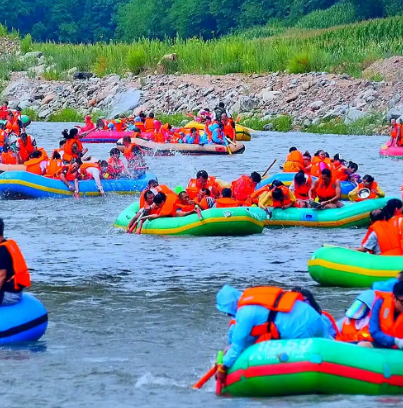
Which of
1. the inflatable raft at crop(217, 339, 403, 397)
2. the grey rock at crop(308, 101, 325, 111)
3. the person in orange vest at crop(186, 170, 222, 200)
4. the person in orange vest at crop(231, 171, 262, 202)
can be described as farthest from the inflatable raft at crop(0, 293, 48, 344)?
the grey rock at crop(308, 101, 325, 111)

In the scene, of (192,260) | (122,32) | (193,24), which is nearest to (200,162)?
(192,260)

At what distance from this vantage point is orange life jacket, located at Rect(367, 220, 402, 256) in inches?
470

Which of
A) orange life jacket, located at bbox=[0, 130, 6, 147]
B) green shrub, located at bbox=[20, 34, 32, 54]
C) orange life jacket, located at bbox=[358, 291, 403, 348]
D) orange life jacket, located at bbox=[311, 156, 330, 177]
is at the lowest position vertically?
orange life jacket, located at bbox=[311, 156, 330, 177]

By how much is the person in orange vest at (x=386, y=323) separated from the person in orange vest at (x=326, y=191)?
28.5 feet

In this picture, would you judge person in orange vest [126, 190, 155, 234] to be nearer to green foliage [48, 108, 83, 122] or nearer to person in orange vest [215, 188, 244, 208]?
person in orange vest [215, 188, 244, 208]

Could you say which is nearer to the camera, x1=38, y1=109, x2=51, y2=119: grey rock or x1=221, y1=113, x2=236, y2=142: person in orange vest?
x1=221, y1=113, x2=236, y2=142: person in orange vest

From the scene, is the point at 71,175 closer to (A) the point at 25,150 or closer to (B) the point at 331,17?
(A) the point at 25,150

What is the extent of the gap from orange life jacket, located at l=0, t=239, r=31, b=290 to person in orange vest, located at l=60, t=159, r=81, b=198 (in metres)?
10.7

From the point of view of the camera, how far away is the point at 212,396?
28.5 ft

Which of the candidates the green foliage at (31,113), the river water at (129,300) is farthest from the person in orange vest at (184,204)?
the green foliage at (31,113)

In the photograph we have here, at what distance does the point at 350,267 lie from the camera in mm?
12094

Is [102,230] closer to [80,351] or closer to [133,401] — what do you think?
[80,351]

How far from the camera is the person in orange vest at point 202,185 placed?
665 inches

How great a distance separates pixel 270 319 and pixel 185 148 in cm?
2123
